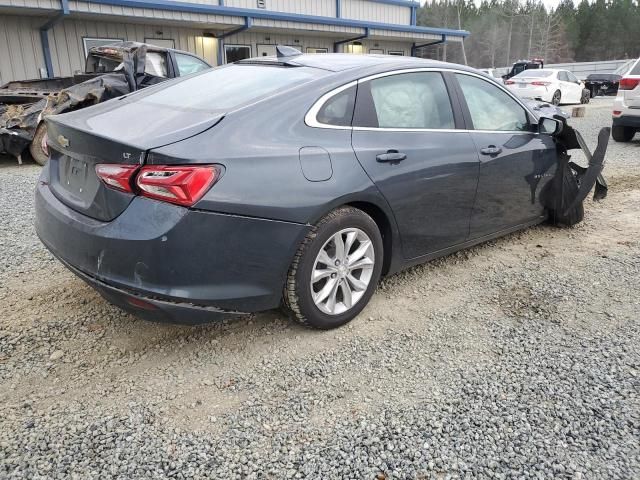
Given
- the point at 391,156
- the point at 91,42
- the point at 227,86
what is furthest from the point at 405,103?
the point at 91,42

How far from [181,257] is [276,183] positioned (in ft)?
1.94

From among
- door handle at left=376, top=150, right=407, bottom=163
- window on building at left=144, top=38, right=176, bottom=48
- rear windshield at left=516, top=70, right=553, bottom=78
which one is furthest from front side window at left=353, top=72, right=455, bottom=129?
rear windshield at left=516, top=70, right=553, bottom=78

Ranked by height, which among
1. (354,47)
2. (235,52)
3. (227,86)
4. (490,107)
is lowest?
(490,107)

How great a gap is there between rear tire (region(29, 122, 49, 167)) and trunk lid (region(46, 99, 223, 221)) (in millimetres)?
5734

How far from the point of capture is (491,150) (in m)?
3.84

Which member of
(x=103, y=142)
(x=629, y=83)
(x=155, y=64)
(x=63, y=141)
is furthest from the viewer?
(x=629, y=83)

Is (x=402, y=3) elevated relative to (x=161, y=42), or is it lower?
elevated

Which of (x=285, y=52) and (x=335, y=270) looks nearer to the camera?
(x=335, y=270)

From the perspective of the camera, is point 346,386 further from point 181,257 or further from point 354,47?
point 354,47

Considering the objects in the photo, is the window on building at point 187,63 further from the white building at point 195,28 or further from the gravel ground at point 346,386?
the gravel ground at point 346,386

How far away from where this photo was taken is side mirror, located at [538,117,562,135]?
4314 millimetres

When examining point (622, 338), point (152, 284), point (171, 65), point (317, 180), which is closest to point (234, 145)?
point (317, 180)

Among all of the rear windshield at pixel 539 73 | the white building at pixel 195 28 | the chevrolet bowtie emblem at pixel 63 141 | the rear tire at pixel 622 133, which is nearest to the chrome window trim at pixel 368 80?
the chevrolet bowtie emblem at pixel 63 141

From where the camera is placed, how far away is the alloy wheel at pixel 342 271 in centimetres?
296
